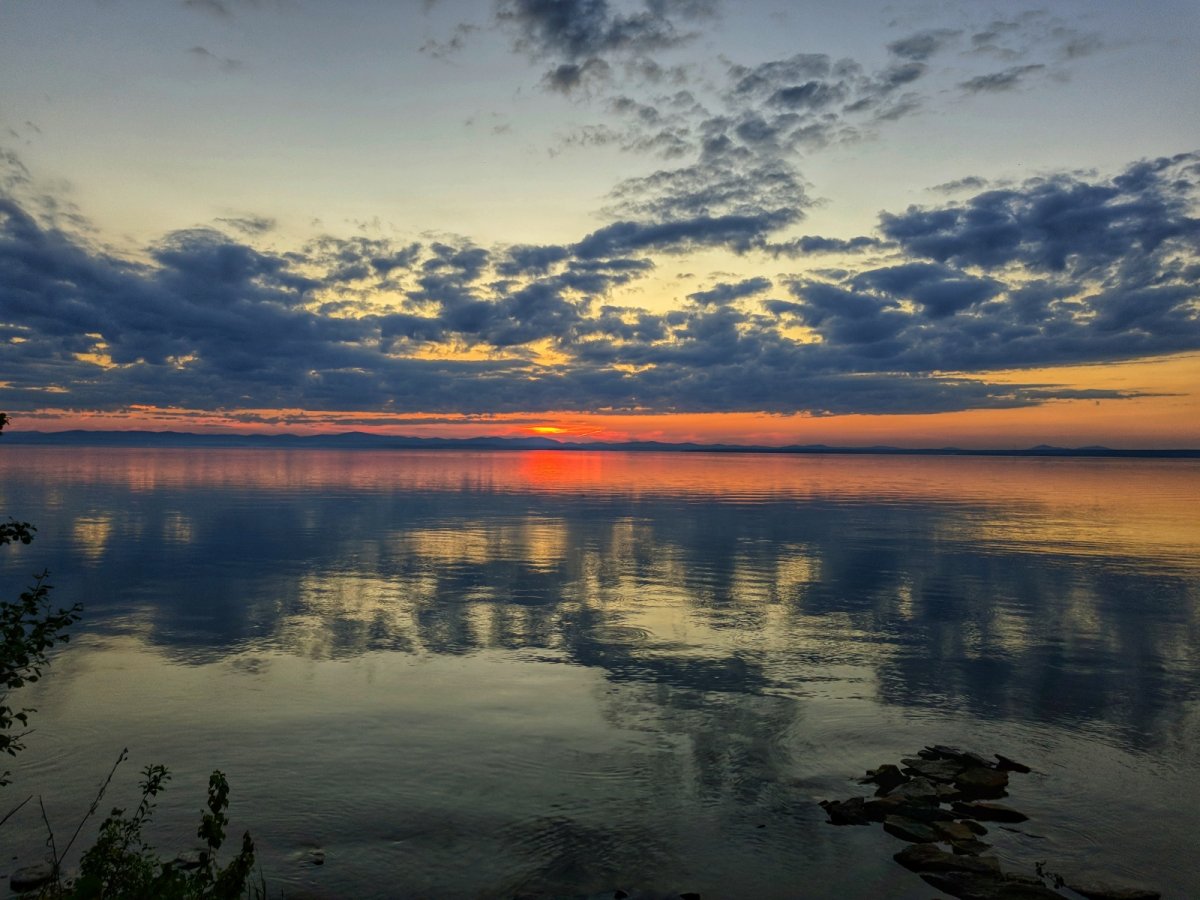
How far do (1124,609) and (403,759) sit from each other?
3309 cm

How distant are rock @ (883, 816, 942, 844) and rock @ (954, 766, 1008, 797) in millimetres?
2203

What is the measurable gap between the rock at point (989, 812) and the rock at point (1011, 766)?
6.61ft

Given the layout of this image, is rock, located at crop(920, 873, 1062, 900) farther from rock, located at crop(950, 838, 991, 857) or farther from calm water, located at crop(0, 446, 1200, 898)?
rock, located at crop(950, 838, 991, 857)

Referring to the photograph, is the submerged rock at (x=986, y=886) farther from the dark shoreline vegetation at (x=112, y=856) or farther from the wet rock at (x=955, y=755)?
the dark shoreline vegetation at (x=112, y=856)

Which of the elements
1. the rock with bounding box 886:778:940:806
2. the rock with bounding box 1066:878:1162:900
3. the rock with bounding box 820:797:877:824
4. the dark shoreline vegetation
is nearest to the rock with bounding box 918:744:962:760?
the rock with bounding box 886:778:940:806

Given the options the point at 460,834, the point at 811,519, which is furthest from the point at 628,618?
the point at 811,519

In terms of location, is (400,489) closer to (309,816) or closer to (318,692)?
(318,692)

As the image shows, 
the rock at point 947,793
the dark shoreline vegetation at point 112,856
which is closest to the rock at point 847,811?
the rock at point 947,793

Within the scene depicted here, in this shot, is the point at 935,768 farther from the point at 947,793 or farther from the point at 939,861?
the point at 939,861

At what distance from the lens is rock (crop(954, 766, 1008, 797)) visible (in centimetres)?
1717

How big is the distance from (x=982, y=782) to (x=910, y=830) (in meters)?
3.00

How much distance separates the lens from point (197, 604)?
3491 centimetres

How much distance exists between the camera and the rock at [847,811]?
1591 cm

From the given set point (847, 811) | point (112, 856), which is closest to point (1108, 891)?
point (847, 811)
